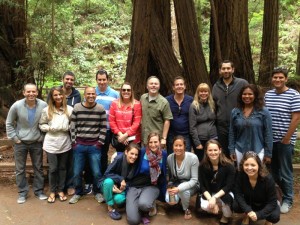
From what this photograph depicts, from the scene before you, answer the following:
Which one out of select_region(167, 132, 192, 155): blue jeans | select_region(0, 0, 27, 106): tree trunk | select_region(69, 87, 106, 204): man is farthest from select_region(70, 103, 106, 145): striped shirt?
select_region(0, 0, 27, 106): tree trunk

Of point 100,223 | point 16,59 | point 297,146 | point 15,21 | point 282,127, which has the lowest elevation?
point 100,223

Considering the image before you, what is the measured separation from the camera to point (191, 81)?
21.9ft

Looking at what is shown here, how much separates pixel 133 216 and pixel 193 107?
168 centimetres

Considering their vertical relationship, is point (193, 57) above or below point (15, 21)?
below

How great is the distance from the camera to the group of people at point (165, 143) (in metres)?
4.48

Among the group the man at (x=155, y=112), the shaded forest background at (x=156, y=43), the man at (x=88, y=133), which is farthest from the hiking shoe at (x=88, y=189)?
the shaded forest background at (x=156, y=43)

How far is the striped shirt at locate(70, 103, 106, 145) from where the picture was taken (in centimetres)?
496

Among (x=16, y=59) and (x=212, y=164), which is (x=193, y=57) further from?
(x=16, y=59)

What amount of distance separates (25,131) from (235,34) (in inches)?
184

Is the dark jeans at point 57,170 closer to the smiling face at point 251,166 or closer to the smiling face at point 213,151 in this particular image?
the smiling face at point 213,151

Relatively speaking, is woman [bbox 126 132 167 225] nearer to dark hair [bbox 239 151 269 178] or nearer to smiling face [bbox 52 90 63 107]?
dark hair [bbox 239 151 269 178]

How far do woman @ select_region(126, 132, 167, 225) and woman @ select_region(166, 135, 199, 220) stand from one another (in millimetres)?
133

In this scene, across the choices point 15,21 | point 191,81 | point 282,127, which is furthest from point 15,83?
point 282,127

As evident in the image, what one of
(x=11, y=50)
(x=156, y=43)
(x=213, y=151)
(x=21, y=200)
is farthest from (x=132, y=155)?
(x=11, y=50)
